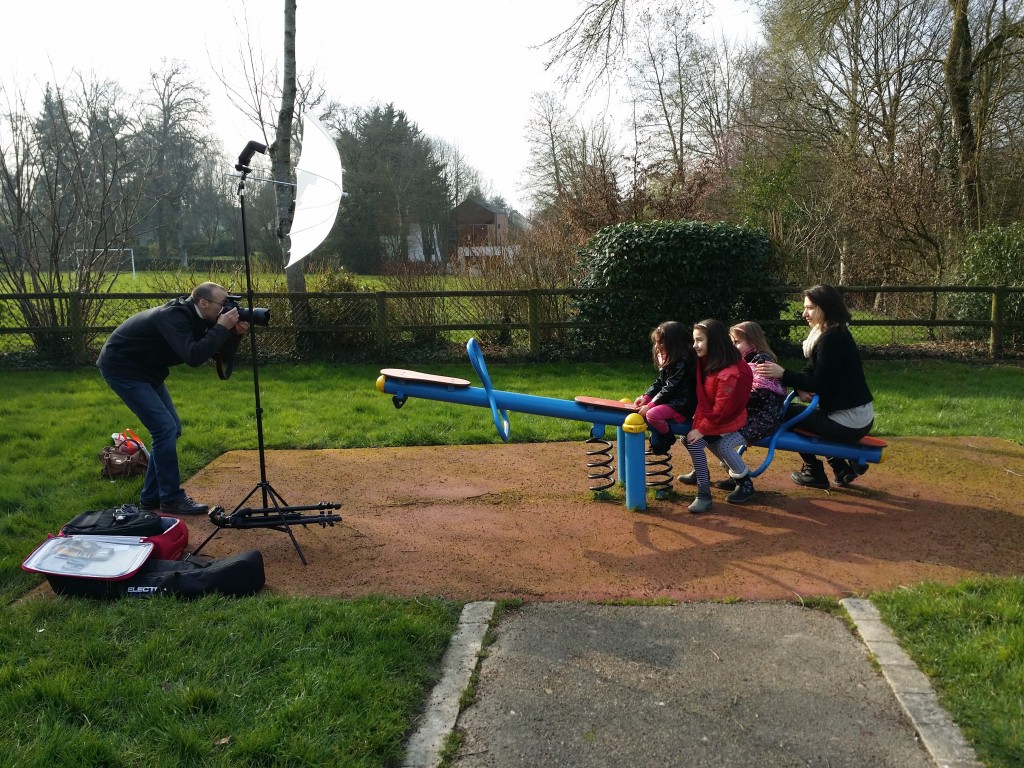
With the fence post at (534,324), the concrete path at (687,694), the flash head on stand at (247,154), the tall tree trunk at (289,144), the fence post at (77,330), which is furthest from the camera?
the tall tree trunk at (289,144)

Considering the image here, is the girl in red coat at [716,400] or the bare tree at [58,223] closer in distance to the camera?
the girl in red coat at [716,400]

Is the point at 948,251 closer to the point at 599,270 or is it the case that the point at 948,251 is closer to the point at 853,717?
the point at 599,270

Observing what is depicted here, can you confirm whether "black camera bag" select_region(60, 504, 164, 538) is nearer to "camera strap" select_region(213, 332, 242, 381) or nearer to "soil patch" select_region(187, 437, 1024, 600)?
"soil patch" select_region(187, 437, 1024, 600)

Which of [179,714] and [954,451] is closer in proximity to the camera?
[179,714]

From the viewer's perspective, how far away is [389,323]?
44.1 ft

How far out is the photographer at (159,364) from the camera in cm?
560

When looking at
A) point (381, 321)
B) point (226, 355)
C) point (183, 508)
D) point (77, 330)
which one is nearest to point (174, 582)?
point (183, 508)

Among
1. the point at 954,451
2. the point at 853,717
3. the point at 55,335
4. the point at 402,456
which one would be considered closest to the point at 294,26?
the point at 55,335

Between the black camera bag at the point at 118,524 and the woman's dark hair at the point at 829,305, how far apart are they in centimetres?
483

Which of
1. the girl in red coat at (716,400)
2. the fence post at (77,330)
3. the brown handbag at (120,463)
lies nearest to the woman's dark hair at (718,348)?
the girl in red coat at (716,400)

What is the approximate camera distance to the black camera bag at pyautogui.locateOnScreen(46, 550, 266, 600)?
436cm

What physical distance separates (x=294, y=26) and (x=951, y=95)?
1316cm

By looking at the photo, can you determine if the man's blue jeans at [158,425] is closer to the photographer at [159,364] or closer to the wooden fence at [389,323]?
the photographer at [159,364]

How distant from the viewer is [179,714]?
3176mm
